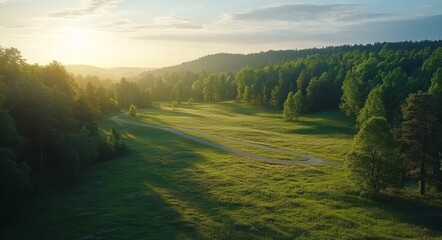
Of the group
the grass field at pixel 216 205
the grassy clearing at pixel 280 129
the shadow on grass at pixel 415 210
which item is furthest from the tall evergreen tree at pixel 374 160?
the grassy clearing at pixel 280 129

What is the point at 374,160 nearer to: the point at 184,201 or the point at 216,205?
the point at 216,205

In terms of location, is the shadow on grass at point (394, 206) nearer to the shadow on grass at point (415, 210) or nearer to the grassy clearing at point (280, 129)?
the shadow on grass at point (415, 210)

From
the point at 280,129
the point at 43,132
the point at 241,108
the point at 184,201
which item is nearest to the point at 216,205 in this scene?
the point at 184,201

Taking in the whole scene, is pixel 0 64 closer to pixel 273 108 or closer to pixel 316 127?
pixel 316 127

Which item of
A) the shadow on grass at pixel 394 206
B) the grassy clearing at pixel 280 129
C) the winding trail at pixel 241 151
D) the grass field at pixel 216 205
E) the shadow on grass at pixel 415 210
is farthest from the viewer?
the grassy clearing at pixel 280 129

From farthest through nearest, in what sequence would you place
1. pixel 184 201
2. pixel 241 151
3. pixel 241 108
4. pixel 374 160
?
pixel 241 108 → pixel 241 151 → pixel 374 160 → pixel 184 201

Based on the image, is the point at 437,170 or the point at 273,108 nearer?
the point at 437,170

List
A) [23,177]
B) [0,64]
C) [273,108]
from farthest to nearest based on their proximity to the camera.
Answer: [273,108] → [0,64] → [23,177]

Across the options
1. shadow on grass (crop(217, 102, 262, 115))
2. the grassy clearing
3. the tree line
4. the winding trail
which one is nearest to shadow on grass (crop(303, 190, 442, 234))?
the winding trail

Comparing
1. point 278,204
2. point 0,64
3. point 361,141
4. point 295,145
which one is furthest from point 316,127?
point 0,64
